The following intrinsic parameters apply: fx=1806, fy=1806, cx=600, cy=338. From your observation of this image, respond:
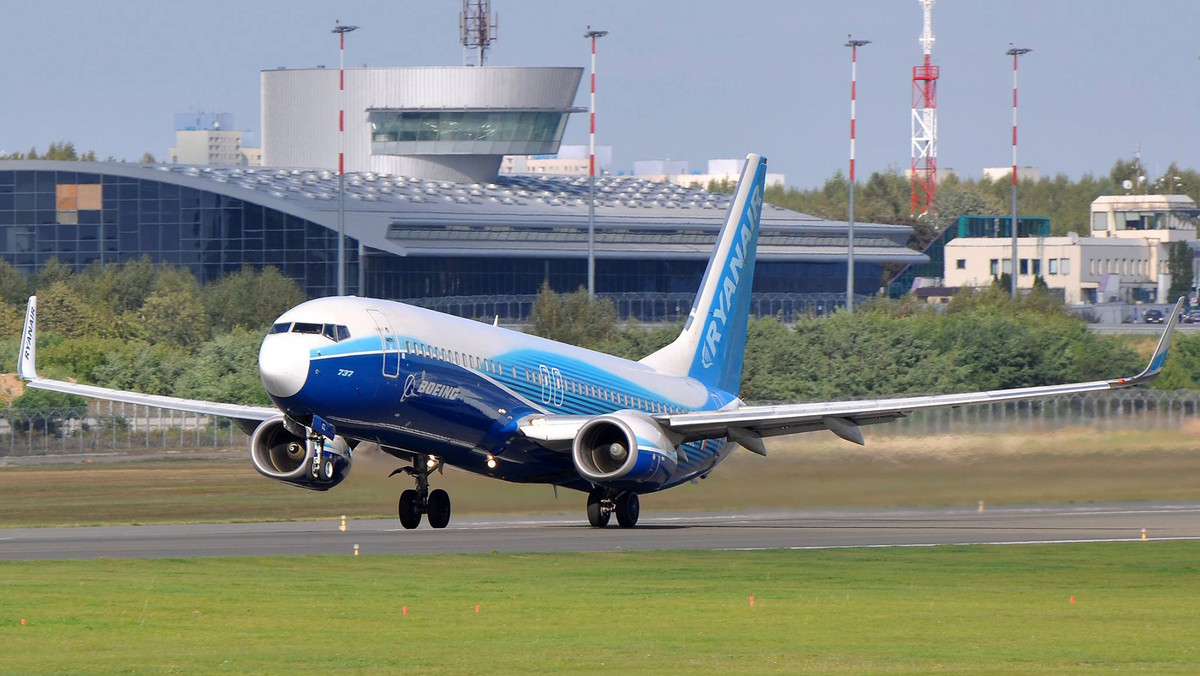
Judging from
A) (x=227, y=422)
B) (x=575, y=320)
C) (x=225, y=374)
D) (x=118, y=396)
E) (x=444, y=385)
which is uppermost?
(x=575, y=320)

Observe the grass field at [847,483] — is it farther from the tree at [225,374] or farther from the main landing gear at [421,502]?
the tree at [225,374]

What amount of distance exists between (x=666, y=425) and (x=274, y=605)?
668 inches

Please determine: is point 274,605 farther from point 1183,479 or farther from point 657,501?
point 1183,479

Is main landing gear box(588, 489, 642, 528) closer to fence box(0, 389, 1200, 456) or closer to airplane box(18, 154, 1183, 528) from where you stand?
airplane box(18, 154, 1183, 528)

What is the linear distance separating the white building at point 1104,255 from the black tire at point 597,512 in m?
123

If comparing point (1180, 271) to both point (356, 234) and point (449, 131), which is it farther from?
point (356, 234)

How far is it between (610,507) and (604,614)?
698 inches

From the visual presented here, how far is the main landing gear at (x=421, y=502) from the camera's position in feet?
126

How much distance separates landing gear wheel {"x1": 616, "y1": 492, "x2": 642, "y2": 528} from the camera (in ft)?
134

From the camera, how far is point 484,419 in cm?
3706

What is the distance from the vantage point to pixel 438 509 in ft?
128

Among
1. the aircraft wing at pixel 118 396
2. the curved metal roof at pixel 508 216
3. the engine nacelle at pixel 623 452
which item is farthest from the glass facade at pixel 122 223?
the engine nacelle at pixel 623 452

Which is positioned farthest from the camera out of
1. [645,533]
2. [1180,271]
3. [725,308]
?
[1180,271]

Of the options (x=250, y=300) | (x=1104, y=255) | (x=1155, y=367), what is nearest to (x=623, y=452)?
(x=1155, y=367)
